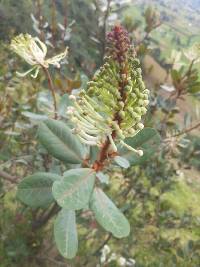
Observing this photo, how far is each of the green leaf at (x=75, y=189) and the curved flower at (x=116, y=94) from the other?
169 millimetres

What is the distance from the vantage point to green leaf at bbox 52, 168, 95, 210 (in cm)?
139

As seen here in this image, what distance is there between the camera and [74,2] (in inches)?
382

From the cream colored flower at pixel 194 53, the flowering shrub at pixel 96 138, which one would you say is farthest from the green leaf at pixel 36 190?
the cream colored flower at pixel 194 53

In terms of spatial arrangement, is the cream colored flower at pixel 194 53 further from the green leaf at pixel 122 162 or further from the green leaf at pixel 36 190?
the green leaf at pixel 36 190

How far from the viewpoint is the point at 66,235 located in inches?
62.6

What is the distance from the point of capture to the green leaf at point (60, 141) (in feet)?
5.44

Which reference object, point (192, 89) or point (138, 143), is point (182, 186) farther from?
point (138, 143)

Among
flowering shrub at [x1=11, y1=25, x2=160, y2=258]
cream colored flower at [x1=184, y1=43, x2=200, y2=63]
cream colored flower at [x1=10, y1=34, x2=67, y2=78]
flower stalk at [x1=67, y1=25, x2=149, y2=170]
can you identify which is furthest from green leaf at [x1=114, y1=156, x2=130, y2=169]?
cream colored flower at [x1=184, y1=43, x2=200, y2=63]

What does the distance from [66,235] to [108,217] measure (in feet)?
0.54

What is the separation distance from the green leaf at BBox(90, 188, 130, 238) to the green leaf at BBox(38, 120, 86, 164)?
6.8 inches

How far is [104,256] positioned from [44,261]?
1.65 feet

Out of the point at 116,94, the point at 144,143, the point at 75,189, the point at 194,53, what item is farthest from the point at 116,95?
the point at 194,53

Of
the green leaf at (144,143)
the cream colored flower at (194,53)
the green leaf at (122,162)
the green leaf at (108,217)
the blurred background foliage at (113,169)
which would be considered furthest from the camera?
the blurred background foliage at (113,169)

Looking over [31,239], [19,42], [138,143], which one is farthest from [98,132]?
[31,239]
